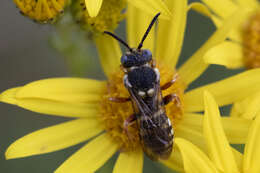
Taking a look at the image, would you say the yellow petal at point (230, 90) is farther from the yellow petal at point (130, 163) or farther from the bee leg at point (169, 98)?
the yellow petal at point (130, 163)

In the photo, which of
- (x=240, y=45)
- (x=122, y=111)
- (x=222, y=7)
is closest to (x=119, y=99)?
(x=122, y=111)

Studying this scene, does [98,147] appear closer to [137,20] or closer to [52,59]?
[137,20]

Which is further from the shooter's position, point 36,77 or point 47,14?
point 36,77

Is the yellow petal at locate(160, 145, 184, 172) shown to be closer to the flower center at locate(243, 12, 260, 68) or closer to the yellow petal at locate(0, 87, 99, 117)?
the yellow petal at locate(0, 87, 99, 117)

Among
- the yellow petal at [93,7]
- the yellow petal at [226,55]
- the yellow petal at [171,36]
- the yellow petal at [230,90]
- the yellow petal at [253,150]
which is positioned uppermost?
the yellow petal at [93,7]

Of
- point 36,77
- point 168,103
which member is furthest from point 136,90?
point 36,77

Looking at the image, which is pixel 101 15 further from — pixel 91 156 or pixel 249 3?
pixel 249 3

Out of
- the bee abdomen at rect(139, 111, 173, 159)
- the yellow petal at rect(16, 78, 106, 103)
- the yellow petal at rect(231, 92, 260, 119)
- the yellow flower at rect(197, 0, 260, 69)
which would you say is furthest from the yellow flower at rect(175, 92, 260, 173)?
the yellow petal at rect(16, 78, 106, 103)

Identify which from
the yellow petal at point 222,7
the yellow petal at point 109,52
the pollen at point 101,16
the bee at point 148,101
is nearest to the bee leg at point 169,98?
the bee at point 148,101
